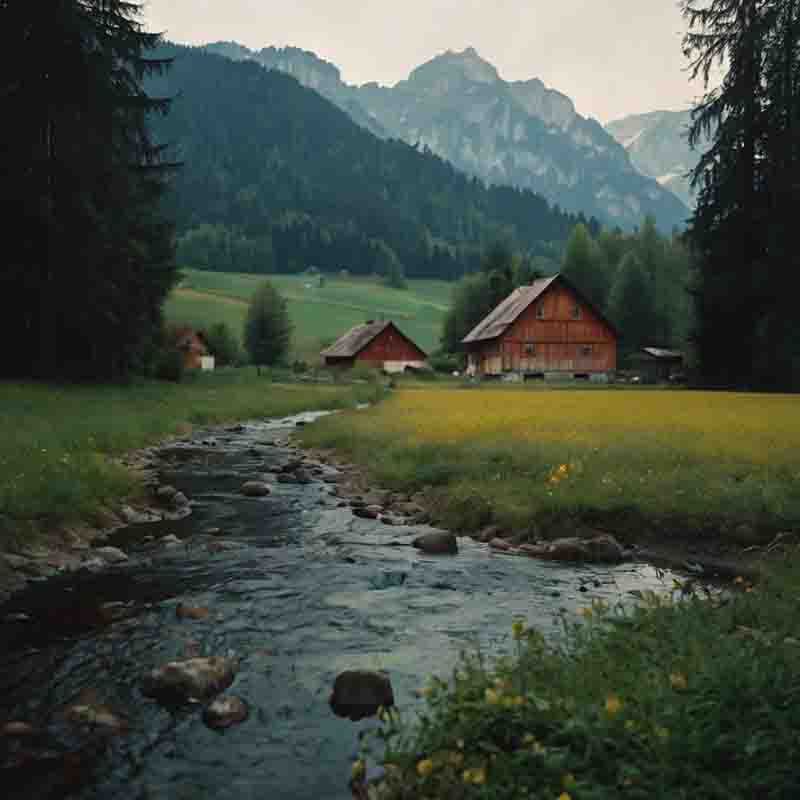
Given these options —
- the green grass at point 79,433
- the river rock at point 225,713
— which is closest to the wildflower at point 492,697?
the river rock at point 225,713

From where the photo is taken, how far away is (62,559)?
386 inches

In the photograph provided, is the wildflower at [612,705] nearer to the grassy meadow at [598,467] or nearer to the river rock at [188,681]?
the river rock at [188,681]

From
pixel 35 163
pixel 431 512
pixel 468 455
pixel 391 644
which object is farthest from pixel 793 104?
pixel 391 644

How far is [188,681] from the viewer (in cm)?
597

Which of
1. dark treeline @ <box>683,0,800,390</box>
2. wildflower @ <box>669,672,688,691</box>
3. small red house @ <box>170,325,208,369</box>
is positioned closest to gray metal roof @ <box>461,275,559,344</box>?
dark treeline @ <box>683,0,800,390</box>

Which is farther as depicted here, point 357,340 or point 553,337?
point 357,340

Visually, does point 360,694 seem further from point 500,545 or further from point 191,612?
point 500,545

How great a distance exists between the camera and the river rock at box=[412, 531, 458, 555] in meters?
10.8

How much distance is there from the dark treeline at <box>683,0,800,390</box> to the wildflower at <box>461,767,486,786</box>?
36669mm

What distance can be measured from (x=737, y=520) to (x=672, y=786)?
786 cm

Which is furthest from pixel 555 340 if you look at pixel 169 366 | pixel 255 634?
pixel 255 634

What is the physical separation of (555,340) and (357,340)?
97.9 feet

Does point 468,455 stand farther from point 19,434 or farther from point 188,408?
point 188,408

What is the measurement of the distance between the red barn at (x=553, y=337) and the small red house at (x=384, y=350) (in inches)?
774
